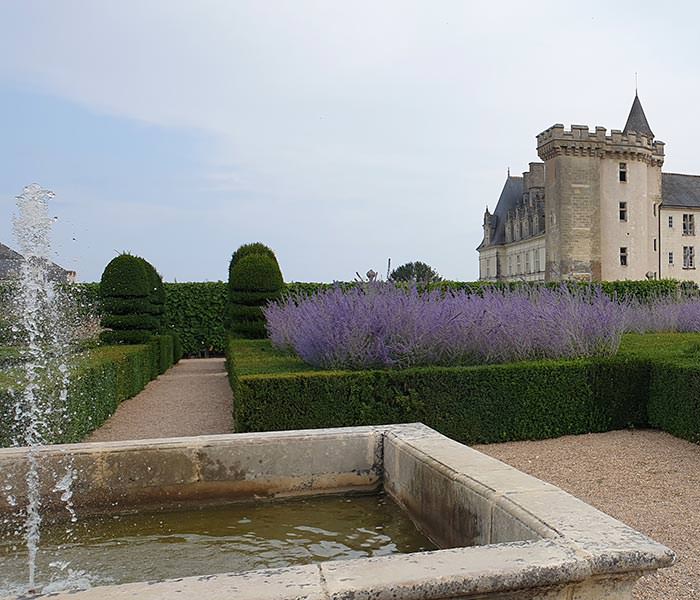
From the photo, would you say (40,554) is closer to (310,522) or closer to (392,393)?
(310,522)

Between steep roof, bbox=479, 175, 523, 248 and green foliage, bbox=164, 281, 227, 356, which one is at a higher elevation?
steep roof, bbox=479, 175, 523, 248

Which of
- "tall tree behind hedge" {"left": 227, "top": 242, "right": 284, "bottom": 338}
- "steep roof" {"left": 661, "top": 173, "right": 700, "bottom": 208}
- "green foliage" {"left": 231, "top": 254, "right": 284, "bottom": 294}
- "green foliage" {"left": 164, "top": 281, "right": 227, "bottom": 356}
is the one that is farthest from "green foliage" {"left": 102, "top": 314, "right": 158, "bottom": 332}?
"steep roof" {"left": 661, "top": 173, "right": 700, "bottom": 208}

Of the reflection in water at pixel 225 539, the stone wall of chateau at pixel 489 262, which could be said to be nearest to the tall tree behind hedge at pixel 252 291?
the reflection in water at pixel 225 539

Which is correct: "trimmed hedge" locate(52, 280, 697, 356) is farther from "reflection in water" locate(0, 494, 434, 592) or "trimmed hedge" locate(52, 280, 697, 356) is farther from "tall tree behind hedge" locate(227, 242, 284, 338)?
"reflection in water" locate(0, 494, 434, 592)

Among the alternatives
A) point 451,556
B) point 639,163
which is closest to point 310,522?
point 451,556

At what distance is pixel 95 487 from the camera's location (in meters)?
3.20

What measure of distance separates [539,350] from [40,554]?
5303 mm

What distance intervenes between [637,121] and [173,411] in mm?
35679

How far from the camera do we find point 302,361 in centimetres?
729

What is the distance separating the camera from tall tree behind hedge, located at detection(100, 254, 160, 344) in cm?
1091

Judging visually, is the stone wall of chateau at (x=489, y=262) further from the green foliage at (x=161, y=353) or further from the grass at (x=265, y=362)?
the grass at (x=265, y=362)

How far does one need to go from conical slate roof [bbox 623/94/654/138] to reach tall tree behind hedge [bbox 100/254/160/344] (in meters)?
32.3

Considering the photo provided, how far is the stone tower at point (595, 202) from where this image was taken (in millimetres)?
31969

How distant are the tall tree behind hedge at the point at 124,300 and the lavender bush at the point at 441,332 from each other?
4611mm
